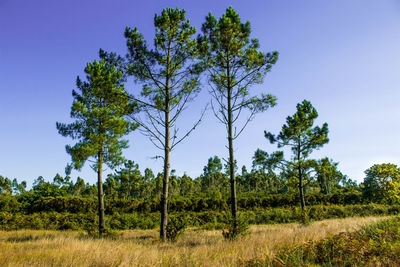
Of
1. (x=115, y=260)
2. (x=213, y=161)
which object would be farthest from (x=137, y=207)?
(x=213, y=161)

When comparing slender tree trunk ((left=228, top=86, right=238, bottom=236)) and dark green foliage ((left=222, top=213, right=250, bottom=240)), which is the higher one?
slender tree trunk ((left=228, top=86, right=238, bottom=236))

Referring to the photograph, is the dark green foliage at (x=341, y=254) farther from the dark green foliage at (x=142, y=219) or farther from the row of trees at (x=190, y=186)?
the row of trees at (x=190, y=186)

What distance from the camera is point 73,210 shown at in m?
25.7

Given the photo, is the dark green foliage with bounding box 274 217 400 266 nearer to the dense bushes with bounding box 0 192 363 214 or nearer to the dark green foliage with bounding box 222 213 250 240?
the dark green foliage with bounding box 222 213 250 240

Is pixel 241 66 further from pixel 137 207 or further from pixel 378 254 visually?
pixel 137 207

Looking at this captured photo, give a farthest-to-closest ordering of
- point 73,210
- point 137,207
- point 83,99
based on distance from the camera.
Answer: point 137,207 → point 73,210 → point 83,99

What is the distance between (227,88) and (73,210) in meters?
24.7

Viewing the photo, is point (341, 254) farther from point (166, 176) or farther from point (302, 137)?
point (302, 137)

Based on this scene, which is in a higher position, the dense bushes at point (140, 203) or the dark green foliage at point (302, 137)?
the dark green foliage at point (302, 137)

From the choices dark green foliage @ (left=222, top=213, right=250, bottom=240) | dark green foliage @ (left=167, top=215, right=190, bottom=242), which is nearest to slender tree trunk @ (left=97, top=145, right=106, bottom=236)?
dark green foliage @ (left=167, top=215, right=190, bottom=242)

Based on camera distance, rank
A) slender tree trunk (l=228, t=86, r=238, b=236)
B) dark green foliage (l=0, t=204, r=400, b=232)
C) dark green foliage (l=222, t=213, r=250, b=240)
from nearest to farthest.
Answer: dark green foliage (l=222, t=213, r=250, b=240) → slender tree trunk (l=228, t=86, r=238, b=236) → dark green foliage (l=0, t=204, r=400, b=232)

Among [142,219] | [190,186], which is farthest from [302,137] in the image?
[190,186]

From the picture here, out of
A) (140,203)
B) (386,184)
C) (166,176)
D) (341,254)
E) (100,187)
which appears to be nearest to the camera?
(341,254)

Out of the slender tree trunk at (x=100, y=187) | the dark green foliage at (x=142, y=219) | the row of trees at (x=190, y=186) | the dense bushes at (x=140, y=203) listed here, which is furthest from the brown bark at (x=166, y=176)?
the row of trees at (x=190, y=186)
